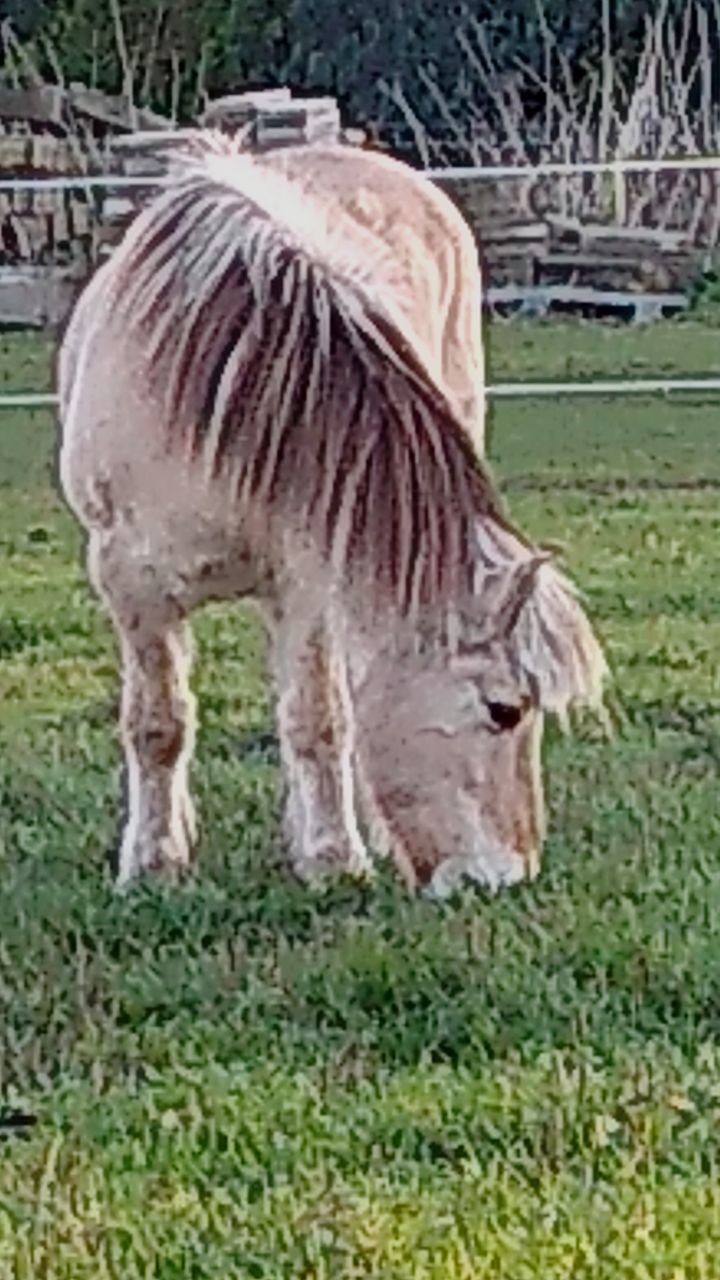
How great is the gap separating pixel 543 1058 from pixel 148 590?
135 cm

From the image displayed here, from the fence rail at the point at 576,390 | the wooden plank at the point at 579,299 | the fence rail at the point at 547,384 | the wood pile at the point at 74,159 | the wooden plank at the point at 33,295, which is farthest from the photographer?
the wooden plank at the point at 579,299

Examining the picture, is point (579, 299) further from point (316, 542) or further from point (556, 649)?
point (556, 649)

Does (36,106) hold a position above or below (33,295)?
above

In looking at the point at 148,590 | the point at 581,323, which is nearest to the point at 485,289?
the point at 581,323

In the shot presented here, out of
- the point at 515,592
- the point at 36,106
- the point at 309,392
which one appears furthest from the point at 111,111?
the point at 515,592

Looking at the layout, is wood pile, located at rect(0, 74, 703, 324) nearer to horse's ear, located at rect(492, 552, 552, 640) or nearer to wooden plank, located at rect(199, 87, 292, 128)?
wooden plank, located at rect(199, 87, 292, 128)

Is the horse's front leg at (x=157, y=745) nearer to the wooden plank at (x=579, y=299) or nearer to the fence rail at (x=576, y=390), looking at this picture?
the fence rail at (x=576, y=390)

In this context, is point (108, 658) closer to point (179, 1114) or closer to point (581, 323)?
point (179, 1114)

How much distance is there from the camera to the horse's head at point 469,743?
5.03m

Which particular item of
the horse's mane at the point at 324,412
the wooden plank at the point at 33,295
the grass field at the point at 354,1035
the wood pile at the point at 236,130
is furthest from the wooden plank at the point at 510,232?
the horse's mane at the point at 324,412

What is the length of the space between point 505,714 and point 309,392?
0.60 m

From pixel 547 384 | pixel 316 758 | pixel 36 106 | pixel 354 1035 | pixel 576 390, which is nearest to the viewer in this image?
pixel 354 1035

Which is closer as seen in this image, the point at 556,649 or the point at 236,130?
the point at 556,649

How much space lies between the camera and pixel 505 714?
202 inches
